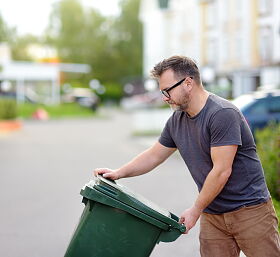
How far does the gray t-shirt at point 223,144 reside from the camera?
394 cm

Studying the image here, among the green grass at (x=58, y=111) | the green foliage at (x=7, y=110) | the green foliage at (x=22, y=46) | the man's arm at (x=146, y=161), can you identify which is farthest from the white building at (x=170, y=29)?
the man's arm at (x=146, y=161)

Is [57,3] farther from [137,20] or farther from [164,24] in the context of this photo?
[164,24]

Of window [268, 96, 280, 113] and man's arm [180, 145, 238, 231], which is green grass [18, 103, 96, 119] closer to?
window [268, 96, 280, 113]

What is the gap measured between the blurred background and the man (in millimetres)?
2695

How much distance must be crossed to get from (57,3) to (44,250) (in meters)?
89.8

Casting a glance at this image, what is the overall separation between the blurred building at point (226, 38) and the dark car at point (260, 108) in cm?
1894

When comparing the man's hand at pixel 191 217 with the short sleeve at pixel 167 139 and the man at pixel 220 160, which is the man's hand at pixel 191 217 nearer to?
the man at pixel 220 160

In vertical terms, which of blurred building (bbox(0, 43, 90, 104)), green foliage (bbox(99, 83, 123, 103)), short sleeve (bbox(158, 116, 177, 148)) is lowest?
green foliage (bbox(99, 83, 123, 103))

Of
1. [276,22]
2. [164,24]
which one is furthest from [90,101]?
[276,22]

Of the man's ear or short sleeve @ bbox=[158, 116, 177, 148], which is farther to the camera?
short sleeve @ bbox=[158, 116, 177, 148]

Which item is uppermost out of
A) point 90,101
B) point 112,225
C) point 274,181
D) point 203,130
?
point 203,130

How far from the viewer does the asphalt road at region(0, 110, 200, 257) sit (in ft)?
24.7

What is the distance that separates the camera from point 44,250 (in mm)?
7238

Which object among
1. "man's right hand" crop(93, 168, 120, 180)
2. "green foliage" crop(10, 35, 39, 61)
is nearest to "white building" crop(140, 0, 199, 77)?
"green foliage" crop(10, 35, 39, 61)
